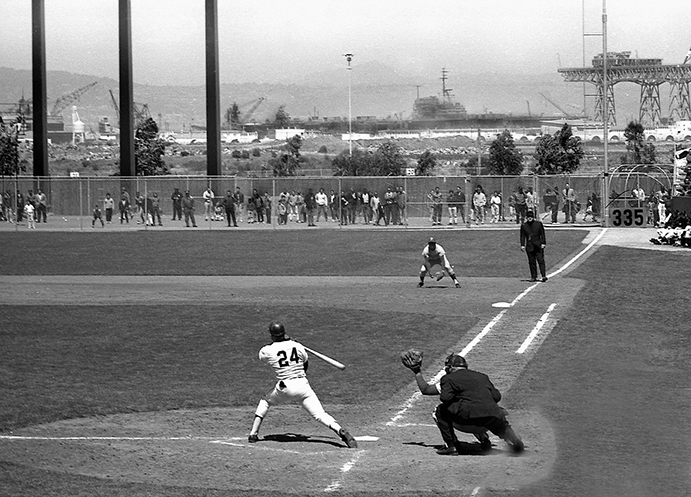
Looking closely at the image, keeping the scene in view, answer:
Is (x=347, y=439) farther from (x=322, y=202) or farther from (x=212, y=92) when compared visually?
(x=212, y=92)

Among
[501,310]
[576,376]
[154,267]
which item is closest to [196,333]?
[501,310]

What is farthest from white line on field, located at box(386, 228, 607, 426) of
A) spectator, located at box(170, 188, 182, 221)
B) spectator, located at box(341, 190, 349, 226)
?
spectator, located at box(170, 188, 182, 221)

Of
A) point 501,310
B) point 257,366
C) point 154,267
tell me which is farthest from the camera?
point 154,267

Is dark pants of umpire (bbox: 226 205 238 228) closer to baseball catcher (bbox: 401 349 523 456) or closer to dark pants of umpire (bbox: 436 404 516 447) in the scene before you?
baseball catcher (bbox: 401 349 523 456)

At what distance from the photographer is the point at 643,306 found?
28.3 meters

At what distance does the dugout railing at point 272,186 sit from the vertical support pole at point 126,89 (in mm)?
2327

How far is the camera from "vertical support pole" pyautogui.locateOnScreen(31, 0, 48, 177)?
72688 mm

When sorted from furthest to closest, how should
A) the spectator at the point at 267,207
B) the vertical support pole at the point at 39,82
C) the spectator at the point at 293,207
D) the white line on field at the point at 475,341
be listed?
the vertical support pole at the point at 39,82 < the spectator at the point at 293,207 < the spectator at the point at 267,207 < the white line on field at the point at 475,341

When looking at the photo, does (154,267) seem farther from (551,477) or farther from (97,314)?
(551,477)

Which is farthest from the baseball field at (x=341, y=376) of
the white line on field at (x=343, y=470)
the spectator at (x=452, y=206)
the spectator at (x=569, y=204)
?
the spectator at (x=452, y=206)

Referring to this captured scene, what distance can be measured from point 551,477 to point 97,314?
1863 centimetres

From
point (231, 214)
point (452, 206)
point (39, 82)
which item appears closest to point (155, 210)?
point (231, 214)

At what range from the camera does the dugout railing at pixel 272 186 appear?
66.2 metres

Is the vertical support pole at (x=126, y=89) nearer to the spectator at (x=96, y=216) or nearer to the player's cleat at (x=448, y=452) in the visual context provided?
the spectator at (x=96, y=216)
